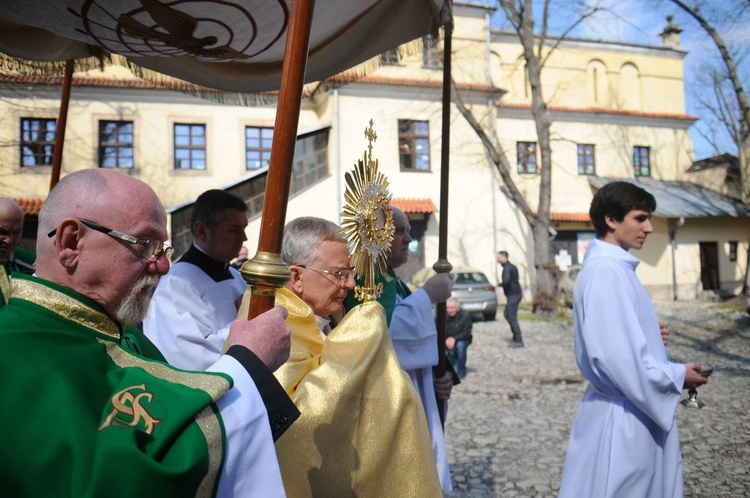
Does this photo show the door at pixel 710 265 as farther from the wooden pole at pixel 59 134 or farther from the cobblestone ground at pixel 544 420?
the wooden pole at pixel 59 134

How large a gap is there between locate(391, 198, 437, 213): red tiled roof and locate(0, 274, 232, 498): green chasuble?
17.4 m

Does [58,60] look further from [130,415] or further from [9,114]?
[130,415]

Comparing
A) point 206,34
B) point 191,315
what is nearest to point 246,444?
point 191,315

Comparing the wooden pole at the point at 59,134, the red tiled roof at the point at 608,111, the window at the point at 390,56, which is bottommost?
the wooden pole at the point at 59,134

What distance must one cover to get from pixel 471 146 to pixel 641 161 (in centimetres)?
856

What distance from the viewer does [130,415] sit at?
1139 mm

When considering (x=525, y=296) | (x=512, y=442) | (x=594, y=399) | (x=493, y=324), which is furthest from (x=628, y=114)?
(x=594, y=399)

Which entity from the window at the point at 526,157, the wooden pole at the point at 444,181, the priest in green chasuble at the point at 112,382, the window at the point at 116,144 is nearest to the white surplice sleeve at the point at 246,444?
the priest in green chasuble at the point at 112,382

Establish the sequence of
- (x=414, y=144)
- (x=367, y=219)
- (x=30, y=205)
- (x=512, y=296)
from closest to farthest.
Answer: (x=367, y=219) < (x=512, y=296) < (x=30, y=205) < (x=414, y=144)

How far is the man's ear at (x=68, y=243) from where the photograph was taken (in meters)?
1.34

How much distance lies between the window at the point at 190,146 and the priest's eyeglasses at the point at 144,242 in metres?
18.9

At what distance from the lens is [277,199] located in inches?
52.7

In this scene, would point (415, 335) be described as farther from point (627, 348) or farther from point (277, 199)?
point (277, 199)

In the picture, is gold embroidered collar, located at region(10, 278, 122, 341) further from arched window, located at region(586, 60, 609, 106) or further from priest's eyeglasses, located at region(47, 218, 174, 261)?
arched window, located at region(586, 60, 609, 106)
